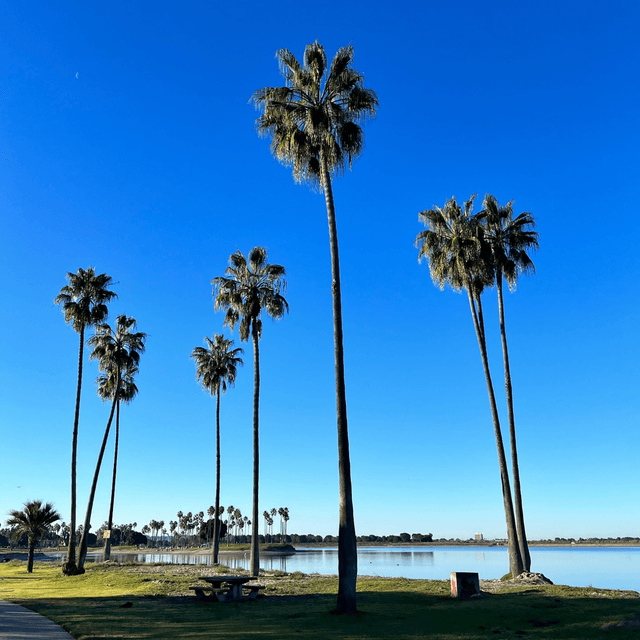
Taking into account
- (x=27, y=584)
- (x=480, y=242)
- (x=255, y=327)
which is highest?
(x=480, y=242)

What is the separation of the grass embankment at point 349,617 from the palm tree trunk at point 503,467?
172 inches

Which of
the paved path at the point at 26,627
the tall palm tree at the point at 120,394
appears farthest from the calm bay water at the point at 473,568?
the paved path at the point at 26,627

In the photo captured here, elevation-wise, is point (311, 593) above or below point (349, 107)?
below

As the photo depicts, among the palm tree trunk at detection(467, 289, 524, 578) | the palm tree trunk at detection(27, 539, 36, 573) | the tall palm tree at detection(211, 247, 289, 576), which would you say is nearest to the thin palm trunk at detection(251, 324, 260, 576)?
the tall palm tree at detection(211, 247, 289, 576)

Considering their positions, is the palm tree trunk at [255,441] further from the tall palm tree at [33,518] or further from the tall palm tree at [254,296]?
the tall palm tree at [33,518]

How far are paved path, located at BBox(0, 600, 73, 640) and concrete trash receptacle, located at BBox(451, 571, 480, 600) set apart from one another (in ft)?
41.8

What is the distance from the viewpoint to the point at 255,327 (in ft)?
125

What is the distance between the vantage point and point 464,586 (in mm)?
20922

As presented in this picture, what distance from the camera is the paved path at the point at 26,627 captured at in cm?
1366

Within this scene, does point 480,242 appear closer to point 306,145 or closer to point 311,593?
point 306,145

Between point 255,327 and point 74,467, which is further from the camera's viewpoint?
point 74,467

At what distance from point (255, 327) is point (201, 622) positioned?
22.8 m

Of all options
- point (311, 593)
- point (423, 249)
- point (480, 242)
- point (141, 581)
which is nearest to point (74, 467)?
point (141, 581)

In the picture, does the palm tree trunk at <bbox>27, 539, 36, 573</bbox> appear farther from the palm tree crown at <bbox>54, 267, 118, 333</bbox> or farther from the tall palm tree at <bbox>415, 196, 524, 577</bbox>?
the tall palm tree at <bbox>415, 196, 524, 577</bbox>
